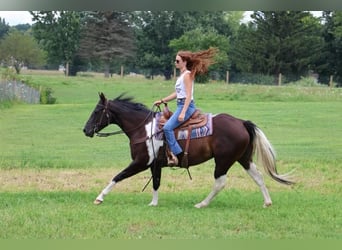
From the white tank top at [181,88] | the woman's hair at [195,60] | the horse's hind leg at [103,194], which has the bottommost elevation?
the horse's hind leg at [103,194]

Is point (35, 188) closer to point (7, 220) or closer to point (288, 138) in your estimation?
point (7, 220)

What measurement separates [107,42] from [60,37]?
1.95ft

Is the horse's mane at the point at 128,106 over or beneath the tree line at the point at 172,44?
beneath

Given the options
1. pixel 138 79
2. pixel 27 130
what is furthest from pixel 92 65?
pixel 27 130

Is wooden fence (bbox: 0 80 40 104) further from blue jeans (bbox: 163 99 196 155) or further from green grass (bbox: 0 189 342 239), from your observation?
blue jeans (bbox: 163 99 196 155)

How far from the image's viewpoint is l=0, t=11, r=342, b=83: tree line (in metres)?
6.79

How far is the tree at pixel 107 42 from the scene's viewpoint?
675cm

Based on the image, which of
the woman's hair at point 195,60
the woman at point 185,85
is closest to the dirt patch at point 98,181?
the woman at point 185,85

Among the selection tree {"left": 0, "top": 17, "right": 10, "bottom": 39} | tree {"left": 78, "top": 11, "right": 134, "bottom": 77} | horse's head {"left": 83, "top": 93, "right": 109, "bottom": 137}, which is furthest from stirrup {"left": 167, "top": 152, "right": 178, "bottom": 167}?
tree {"left": 0, "top": 17, "right": 10, "bottom": 39}

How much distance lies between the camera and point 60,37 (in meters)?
6.98

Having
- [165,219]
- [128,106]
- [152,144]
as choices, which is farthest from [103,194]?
[128,106]

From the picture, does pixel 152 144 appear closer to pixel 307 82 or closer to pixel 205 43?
pixel 205 43

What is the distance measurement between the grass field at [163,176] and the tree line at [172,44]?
23 centimetres

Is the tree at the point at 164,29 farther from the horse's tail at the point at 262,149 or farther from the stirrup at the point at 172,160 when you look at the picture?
the stirrup at the point at 172,160
